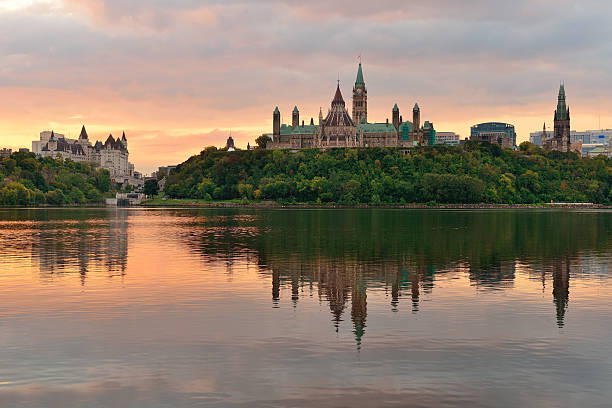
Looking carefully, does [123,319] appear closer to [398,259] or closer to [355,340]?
[355,340]

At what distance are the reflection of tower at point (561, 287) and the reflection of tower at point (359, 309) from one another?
26.2 feet

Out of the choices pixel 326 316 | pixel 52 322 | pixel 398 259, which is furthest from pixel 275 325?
pixel 398 259

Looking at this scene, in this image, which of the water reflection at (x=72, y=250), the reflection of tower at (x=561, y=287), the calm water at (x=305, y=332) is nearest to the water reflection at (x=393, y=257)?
the reflection of tower at (x=561, y=287)

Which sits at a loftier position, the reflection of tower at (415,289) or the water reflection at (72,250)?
the water reflection at (72,250)

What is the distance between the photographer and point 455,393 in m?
16.8

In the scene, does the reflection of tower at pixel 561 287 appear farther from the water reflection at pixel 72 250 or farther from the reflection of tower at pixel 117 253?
the reflection of tower at pixel 117 253

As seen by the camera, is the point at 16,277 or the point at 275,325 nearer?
the point at 275,325

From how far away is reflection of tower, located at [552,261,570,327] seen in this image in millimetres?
27203

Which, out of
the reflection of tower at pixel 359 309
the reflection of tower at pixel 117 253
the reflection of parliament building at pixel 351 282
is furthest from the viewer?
the reflection of tower at pixel 117 253

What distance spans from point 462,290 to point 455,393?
16662 millimetres

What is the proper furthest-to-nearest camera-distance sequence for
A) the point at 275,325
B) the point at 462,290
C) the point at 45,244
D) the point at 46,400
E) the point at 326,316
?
the point at 45,244, the point at 462,290, the point at 326,316, the point at 275,325, the point at 46,400

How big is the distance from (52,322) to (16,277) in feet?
47.4

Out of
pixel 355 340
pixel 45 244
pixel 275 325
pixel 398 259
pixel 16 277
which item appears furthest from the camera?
pixel 45 244

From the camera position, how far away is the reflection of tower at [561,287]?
27203 mm
